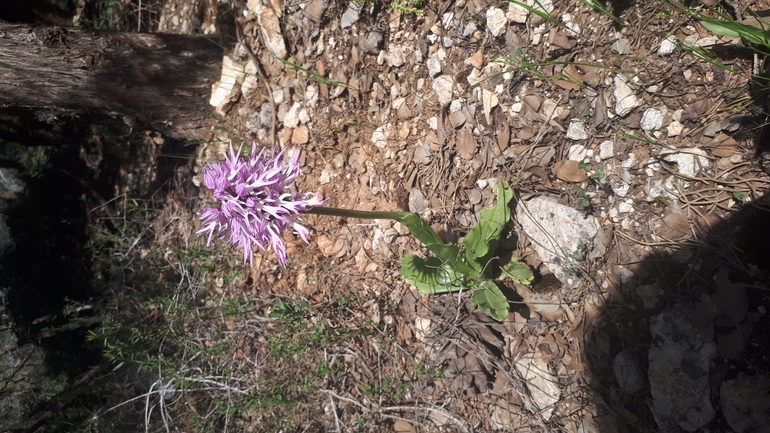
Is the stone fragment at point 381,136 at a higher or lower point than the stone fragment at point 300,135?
higher

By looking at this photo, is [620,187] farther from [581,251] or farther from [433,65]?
[433,65]

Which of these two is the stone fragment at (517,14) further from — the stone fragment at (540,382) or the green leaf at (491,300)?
the stone fragment at (540,382)

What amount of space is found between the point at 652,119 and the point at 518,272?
3.31ft

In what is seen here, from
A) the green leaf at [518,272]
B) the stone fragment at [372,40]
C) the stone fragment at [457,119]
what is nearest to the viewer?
the green leaf at [518,272]

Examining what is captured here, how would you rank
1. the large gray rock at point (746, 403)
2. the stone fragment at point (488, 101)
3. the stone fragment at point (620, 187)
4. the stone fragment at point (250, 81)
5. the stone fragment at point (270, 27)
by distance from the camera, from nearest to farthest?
the large gray rock at point (746, 403), the stone fragment at point (620, 187), the stone fragment at point (488, 101), the stone fragment at point (270, 27), the stone fragment at point (250, 81)

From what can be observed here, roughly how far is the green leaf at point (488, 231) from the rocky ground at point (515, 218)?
0.15m

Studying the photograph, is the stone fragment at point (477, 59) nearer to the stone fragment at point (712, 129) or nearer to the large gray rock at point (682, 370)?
the stone fragment at point (712, 129)

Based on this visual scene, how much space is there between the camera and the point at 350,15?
125 inches

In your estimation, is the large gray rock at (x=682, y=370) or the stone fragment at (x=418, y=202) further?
the stone fragment at (x=418, y=202)

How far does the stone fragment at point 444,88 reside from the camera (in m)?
2.85

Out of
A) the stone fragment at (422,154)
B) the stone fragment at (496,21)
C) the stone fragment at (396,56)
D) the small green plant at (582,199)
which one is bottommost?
the stone fragment at (422,154)

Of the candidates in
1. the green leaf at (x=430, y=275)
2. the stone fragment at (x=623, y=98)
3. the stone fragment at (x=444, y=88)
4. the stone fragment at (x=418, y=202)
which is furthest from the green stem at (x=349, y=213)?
the stone fragment at (x=623, y=98)

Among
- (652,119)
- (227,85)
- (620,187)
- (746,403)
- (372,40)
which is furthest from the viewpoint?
(227,85)

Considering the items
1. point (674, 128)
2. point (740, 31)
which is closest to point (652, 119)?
point (674, 128)
